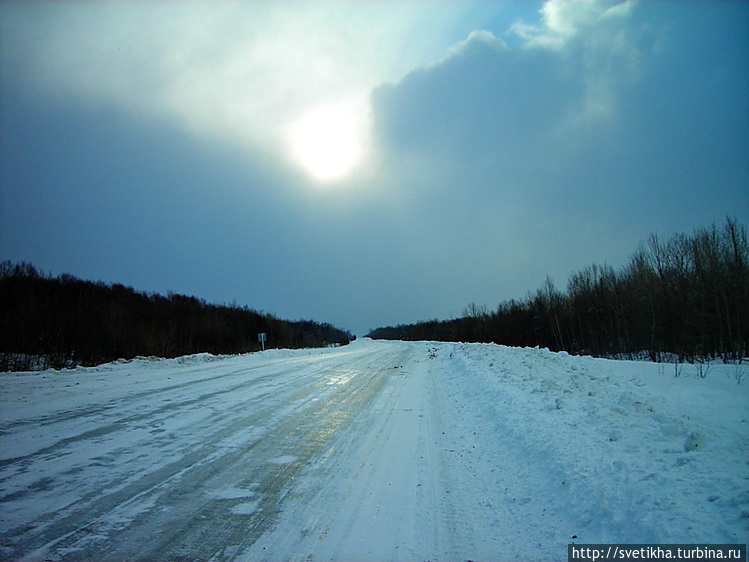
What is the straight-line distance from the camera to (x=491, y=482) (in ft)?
14.1

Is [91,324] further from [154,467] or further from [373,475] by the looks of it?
[373,475]

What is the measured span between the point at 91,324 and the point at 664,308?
3873 centimetres

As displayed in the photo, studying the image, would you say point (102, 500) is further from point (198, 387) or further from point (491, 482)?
point (198, 387)

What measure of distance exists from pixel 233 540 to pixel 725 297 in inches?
1110

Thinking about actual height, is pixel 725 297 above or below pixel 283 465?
above

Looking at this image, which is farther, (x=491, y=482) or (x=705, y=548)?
(x=491, y=482)

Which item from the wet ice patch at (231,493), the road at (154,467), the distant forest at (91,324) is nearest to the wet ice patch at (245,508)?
the road at (154,467)

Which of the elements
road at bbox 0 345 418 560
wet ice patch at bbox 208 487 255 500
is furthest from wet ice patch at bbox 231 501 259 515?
wet ice patch at bbox 208 487 255 500

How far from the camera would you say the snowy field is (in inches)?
117

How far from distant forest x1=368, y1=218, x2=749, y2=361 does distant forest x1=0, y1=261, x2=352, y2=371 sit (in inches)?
1233

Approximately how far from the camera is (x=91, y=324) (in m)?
20.9

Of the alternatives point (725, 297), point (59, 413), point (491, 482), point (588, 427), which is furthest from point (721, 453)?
point (725, 297)

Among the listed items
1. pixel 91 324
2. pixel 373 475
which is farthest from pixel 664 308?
pixel 91 324

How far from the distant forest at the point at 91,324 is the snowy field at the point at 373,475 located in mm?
12602
